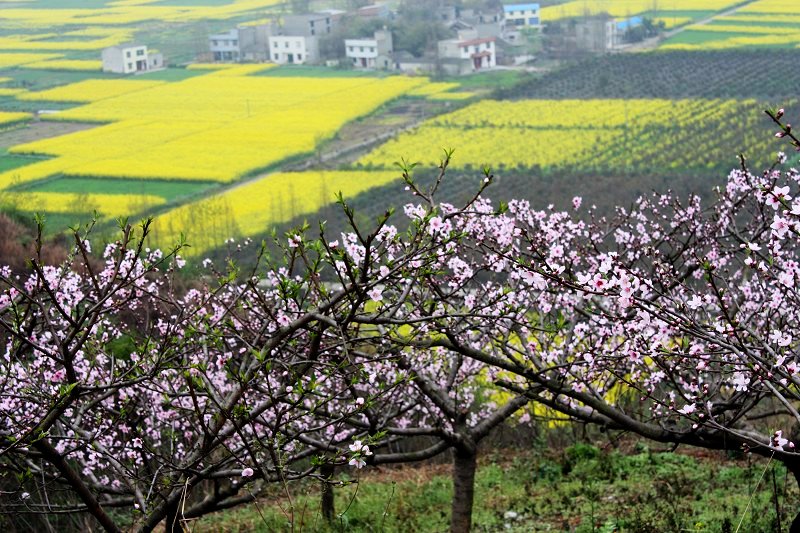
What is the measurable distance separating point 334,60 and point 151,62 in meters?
10.6

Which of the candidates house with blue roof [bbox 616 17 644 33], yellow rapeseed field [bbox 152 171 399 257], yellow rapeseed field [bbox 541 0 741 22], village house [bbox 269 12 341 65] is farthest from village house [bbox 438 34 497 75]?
yellow rapeseed field [bbox 152 171 399 257]

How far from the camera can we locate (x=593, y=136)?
39.0 meters

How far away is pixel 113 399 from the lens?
784 centimetres

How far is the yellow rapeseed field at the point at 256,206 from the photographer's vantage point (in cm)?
2792

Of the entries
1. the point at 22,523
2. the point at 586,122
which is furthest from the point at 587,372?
the point at 586,122

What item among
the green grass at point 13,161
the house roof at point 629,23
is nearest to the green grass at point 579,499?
the green grass at point 13,161

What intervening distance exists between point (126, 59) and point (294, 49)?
33.3ft

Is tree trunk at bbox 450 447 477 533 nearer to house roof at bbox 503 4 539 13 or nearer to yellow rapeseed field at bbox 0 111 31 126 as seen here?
yellow rapeseed field at bbox 0 111 31 126

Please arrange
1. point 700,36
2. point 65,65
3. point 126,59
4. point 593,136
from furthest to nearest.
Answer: point 700,36 < point 126,59 < point 65,65 < point 593,136

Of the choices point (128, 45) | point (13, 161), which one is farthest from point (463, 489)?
point (128, 45)

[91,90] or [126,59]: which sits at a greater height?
[126,59]

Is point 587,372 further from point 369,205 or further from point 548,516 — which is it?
point 369,205

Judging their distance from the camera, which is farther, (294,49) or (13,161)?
(294,49)

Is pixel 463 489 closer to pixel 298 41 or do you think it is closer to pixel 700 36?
pixel 700 36
